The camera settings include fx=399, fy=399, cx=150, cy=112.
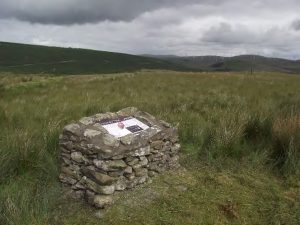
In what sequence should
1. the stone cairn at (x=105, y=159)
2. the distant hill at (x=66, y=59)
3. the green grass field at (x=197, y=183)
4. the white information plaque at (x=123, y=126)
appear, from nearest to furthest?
the green grass field at (x=197, y=183) < the stone cairn at (x=105, y=159) < the white information plaque at (x=123, y=126) < the distant hill at (x=66, y=59)

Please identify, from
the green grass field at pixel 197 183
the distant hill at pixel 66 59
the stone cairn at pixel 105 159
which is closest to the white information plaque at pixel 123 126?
the stone cairn at pixel 105 159

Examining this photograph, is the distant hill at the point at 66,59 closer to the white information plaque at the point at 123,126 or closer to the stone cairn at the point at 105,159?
the white information plaque at the point at 123,126

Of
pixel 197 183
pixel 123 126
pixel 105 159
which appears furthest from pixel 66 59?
pixel 105 159

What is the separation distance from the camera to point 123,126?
5684mm

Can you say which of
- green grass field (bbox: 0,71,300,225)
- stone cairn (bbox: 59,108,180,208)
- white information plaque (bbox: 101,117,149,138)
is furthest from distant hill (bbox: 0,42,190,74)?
stone cairn (bbox: 59,108,180,208)

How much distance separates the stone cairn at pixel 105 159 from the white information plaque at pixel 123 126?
0.03 metres

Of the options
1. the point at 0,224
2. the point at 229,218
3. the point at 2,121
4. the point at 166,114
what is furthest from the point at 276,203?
the point at 2,121

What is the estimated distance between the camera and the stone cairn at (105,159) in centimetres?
496

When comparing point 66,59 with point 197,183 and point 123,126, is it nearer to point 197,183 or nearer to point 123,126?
point 123,126

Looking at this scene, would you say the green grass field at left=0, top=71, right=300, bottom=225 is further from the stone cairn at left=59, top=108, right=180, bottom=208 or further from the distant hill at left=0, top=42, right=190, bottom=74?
the distant hill at left=0, top=42, right=190, bottom=74

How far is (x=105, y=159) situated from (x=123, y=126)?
32.4 inches

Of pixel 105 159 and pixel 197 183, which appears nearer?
pixel 105 159

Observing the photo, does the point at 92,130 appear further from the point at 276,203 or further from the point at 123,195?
the point at 276,203

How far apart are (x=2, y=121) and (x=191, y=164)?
504 centimetres
